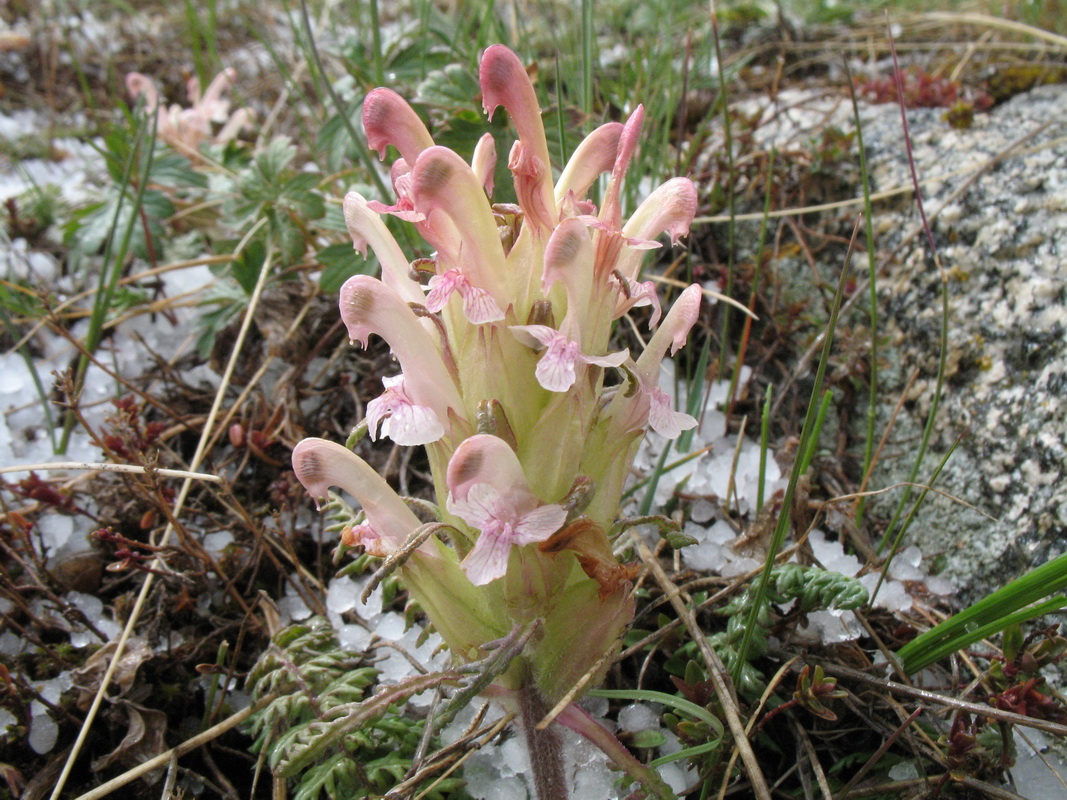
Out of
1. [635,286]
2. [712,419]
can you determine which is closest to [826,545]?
[712,419]

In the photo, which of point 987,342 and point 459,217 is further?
point 987,342

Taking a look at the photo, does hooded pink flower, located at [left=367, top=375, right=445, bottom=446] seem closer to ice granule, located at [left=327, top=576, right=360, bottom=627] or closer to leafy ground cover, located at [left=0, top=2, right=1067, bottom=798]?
leafy ground cover, located at [left=0, top=2, right=1067, bottom=798]

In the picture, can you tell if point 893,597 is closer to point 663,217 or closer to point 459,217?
point 663,217

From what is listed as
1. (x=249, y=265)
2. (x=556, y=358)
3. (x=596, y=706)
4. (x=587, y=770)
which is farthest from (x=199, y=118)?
(x=587, y=770)

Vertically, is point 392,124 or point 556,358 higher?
point 392,124

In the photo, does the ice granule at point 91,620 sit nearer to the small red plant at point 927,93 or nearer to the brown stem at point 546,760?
the brown stem at point 546,760

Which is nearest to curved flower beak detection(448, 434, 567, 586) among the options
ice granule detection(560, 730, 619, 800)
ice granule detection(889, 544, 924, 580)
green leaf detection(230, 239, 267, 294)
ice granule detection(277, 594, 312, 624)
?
ice granule detection(560, 730, 619, 800)
